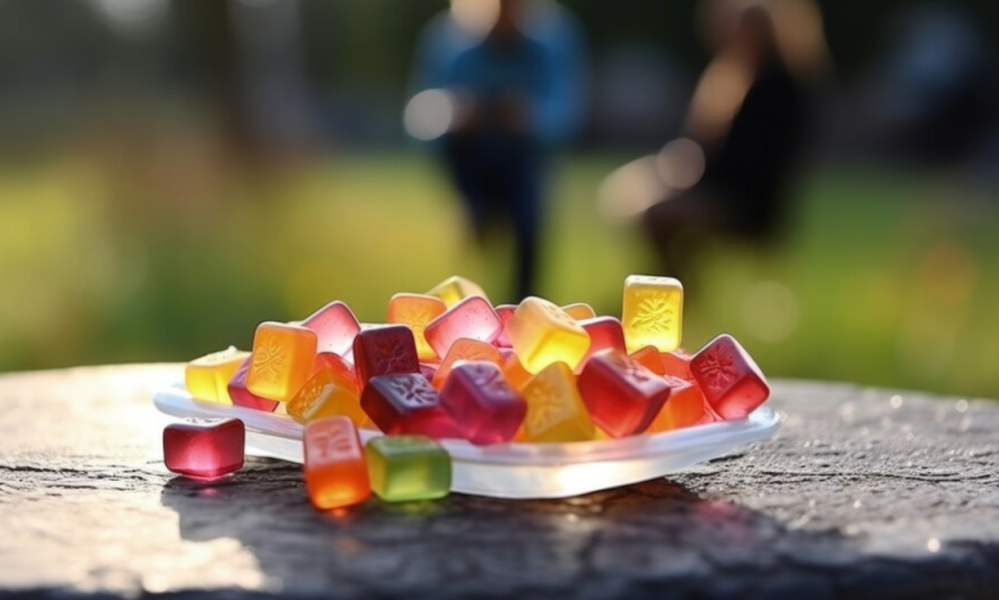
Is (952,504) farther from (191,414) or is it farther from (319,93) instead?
(319,93)

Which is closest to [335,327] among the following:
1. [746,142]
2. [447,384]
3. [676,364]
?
[447,384]

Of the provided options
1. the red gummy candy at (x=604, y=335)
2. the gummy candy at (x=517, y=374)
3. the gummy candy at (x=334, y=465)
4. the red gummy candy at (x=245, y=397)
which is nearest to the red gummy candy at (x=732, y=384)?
the red gummy candy at (x=604, y=335)

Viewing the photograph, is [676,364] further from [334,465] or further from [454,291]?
[334,465]

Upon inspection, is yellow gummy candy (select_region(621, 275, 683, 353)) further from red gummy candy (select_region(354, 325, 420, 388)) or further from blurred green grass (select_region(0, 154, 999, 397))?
blurred green grass (select_region(0, 154, 999, 397))

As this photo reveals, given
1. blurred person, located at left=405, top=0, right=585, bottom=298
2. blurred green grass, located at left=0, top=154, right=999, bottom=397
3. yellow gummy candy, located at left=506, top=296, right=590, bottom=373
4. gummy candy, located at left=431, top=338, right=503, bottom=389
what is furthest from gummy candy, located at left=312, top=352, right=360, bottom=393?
blurred green grass, located at left=0, top=154, right=999, bottom=397

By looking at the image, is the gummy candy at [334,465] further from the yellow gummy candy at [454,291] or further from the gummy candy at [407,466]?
the yellow gummy candy at [454,291]

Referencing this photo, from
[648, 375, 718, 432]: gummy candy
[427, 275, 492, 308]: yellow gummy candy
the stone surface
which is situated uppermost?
[427, 275, 492, 308]: yellow gummy candy

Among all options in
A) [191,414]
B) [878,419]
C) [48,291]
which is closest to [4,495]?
[191,414]
